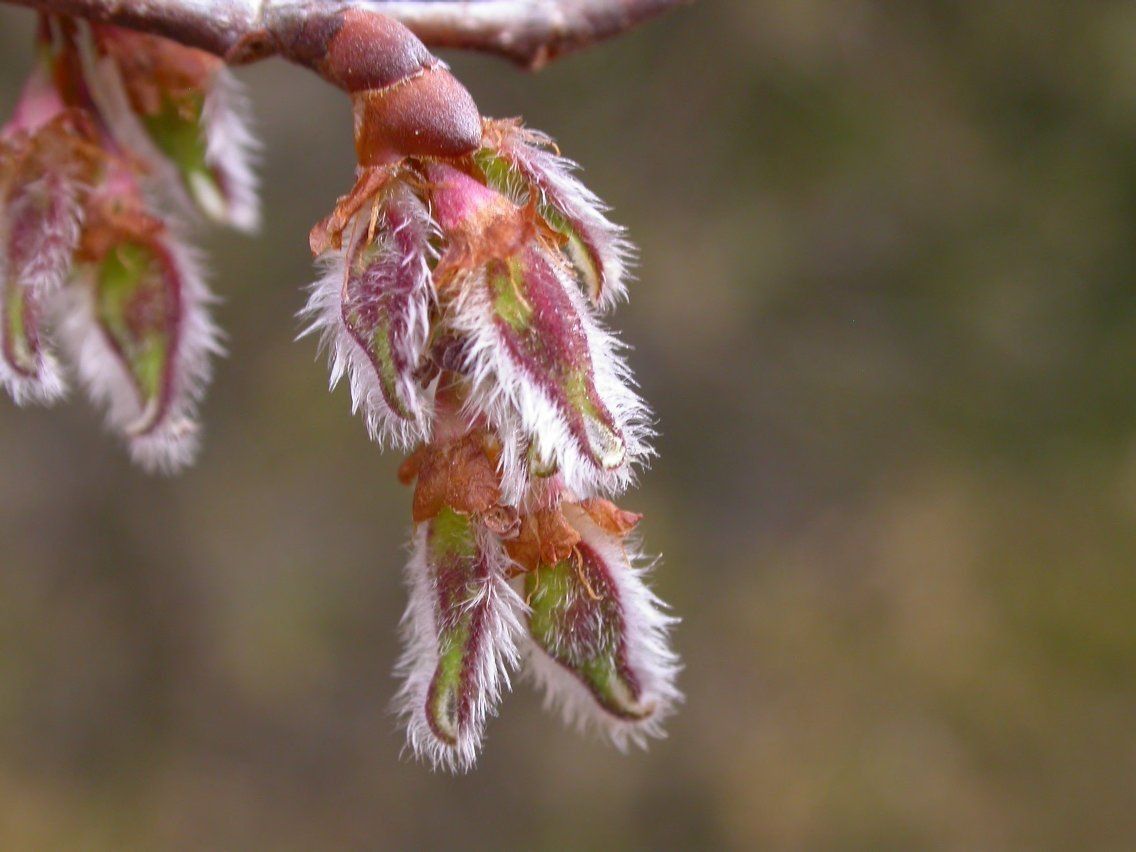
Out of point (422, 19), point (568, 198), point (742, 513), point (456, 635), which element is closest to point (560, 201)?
point (568, 198)

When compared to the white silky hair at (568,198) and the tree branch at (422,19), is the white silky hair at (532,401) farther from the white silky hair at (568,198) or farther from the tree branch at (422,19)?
the tree branch at (422,19)

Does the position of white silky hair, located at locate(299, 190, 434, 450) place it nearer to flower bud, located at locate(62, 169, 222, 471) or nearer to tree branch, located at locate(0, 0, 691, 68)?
tree branch, located at locate(0, 0, 691, 68)

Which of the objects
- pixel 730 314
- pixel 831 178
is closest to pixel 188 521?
pixel 730 314

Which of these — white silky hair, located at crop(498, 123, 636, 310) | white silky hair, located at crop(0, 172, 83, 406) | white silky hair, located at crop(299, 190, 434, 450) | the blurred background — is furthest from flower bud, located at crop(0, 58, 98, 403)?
the blurred background

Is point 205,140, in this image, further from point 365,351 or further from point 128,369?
point 365,351

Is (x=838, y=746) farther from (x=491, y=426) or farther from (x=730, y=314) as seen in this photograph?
(x=491, y=426)

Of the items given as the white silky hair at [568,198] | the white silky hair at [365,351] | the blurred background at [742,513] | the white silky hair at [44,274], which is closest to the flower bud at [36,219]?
the white silky hair at [44,274]
